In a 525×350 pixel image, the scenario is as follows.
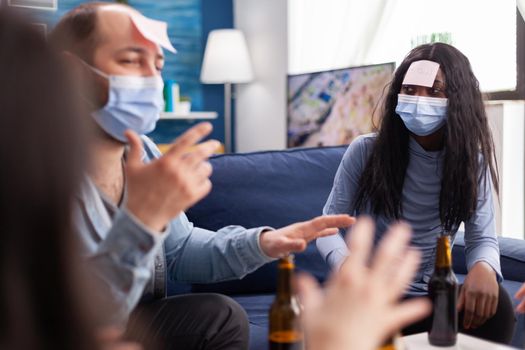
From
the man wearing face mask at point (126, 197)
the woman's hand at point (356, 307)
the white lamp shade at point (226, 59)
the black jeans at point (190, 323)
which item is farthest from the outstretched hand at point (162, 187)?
the white lamp shade at point (226, 59)

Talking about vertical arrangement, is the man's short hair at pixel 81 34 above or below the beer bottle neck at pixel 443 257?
above

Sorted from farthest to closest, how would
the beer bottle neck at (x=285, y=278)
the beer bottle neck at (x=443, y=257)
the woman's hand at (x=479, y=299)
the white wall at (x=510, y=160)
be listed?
the white wall at (x=510, y=160)
the woman's hand at (x=479, y=299)
the beer bottle neck at (x=443, y=257)
the beer bottle neck at (x=285, y=278)

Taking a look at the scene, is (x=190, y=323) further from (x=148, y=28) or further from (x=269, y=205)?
(x=269, y=205)

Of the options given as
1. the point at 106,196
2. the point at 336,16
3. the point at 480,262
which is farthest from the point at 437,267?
the point at 336,16

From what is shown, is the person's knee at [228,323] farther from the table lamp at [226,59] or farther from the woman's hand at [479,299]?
the table lamp at [226,59]

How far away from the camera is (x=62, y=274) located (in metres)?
0.52

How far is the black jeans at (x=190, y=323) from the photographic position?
1.36 metres

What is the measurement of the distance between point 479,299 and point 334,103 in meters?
2.29

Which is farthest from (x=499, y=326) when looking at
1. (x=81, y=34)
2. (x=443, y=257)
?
(x=81, y=34)

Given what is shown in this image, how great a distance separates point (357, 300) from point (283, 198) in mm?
1543

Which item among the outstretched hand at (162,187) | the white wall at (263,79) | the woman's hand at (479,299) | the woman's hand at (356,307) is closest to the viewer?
the woman's hand at (356,307)

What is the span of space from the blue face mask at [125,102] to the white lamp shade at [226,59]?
313 cm

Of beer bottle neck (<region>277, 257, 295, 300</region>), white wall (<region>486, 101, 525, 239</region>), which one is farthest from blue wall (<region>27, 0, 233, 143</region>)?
beer bottle neck (<region>277, 257, 295, 300</region>)

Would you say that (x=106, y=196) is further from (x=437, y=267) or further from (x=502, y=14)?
(x=502, y=14)
